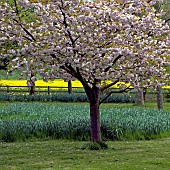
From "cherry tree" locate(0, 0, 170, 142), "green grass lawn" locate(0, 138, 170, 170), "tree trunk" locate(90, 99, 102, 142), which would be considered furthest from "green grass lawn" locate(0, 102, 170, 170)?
"cherry tree" locate(0, 0, 170, 142)

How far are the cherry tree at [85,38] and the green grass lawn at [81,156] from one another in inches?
68.1

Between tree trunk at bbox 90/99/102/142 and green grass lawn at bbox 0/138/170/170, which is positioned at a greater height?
tree trunk at bbox 90/99/102/142

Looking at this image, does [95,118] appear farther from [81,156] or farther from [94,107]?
[81,156]

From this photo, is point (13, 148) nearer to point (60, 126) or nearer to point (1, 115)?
point (60, 126)

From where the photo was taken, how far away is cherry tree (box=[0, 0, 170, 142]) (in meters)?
9.84

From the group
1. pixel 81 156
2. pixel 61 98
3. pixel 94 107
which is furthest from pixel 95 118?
pixel 61 98

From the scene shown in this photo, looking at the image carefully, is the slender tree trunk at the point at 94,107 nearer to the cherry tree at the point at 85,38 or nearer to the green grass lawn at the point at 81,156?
the green grass lawn at the point at 81,156

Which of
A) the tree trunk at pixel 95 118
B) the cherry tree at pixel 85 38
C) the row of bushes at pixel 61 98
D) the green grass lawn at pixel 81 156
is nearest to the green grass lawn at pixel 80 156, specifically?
the green grass lawn at pixel 81 156

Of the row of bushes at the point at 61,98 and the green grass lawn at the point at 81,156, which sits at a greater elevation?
the row of bushes at the point at 61,98

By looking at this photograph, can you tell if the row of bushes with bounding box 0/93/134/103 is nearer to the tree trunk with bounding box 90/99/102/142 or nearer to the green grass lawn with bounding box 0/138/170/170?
the green grass lawn with bounding box 0/138/170/170

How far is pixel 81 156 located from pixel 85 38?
2627 mm

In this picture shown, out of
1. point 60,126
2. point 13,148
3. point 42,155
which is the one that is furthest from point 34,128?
point 42,155

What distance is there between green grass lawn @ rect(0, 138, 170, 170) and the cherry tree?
1730mm

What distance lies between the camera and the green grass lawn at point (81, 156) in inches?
367
